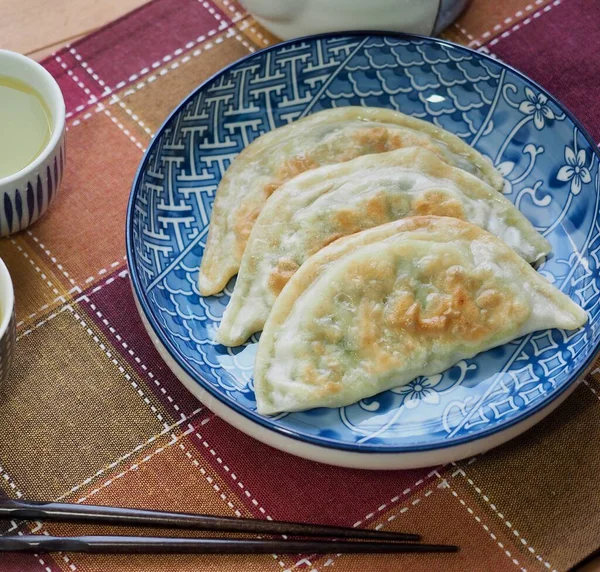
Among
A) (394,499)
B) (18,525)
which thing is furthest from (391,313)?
(18,525)

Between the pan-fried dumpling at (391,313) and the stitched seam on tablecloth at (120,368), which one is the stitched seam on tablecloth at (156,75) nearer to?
the stitched seam on tablecloth at (120,368)

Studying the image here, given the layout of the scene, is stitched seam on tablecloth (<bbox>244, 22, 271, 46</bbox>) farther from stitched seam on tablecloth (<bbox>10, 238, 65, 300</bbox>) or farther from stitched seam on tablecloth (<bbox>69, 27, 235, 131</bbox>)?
stitched seam on tablecloth (<bbox>10, 238, 65, 300</bbox>)

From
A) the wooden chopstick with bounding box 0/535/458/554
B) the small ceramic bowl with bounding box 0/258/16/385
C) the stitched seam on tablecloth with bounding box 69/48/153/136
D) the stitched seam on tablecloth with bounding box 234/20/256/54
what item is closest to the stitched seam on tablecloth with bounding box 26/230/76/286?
the small ceramic bowl with bounding box 0/258/16/385

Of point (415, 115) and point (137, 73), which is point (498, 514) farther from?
point (137, 73)

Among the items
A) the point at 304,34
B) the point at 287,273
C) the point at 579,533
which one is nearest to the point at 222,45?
the point at 304,34

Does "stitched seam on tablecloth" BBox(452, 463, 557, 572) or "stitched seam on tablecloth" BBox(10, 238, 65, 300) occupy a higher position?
"stitched seam on tablecloth" BBox(10, 238, 65, 300)

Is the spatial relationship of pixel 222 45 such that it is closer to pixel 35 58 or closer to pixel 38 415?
pixel 35 58
